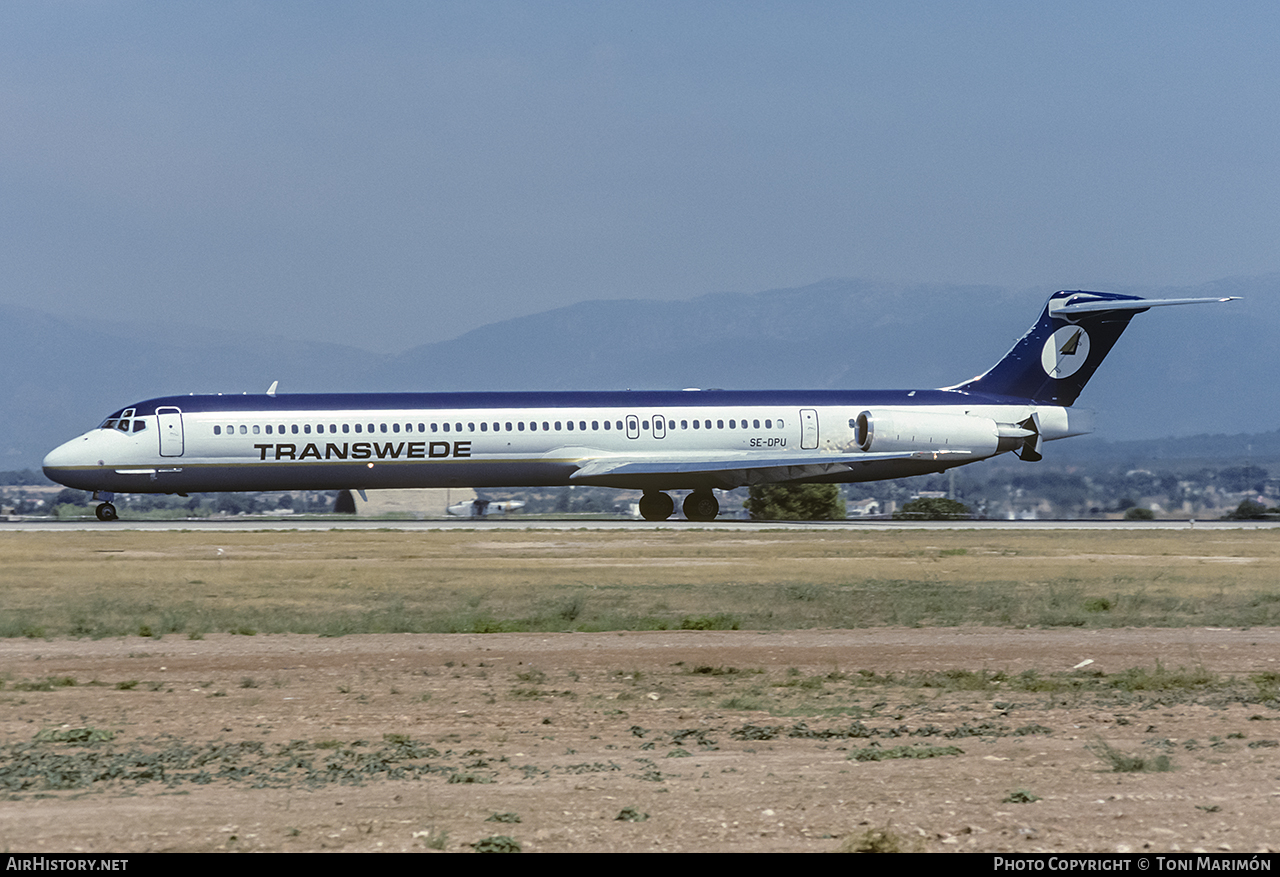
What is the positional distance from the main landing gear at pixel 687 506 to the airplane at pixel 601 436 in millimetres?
50

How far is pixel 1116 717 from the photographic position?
1557 centimetres

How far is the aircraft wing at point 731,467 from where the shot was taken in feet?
166

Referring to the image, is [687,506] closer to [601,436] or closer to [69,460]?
[601,436]

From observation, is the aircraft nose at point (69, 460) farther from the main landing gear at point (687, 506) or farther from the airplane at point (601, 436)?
the main landing gear at point (687, 506)

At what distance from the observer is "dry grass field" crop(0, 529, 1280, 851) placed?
1071 cm

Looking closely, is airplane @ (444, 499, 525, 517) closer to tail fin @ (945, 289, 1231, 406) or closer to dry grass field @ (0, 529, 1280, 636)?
tail fin @ (945, 289, 1231, 406)

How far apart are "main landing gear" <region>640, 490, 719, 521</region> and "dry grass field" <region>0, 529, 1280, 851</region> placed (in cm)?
1984

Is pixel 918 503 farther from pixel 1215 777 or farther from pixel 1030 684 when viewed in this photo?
pixel 1215 777

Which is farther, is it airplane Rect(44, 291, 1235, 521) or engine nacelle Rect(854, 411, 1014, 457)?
engine nacelle Rect(854, 411, 1014, 457)

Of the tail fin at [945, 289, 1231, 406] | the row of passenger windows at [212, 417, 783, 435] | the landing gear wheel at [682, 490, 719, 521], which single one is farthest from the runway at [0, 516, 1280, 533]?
the tail fin at [945, 289, 1231, 406]

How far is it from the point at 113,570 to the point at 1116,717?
25.0 meters

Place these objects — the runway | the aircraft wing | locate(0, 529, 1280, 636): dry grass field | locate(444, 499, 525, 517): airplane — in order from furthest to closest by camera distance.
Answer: locate(444, 499, 525, 517): airplane, the aircraft wing, the runway, locate(0, 529, 1280, 636): dry grass field

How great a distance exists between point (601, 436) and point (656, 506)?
18.4 ft
